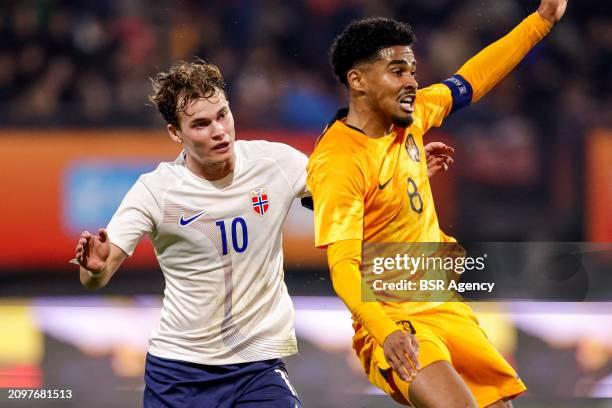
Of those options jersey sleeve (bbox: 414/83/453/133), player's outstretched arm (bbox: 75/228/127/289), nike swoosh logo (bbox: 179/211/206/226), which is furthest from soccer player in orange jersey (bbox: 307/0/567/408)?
player's outstretched arm (bbox: 75/228/127/289)

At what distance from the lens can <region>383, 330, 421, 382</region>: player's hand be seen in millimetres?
3330

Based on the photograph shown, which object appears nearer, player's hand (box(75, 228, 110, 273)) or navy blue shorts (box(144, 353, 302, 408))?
player's hand (box(75, 228, 110, 273))

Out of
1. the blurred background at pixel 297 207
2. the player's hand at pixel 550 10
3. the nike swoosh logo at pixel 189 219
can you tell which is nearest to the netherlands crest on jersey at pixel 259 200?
the nike swoosh logo at pixel 189 219

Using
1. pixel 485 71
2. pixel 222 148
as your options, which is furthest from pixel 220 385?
pixel 485 71

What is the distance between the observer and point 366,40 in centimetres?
388

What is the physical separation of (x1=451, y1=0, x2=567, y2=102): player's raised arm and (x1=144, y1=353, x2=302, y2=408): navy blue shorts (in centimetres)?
144

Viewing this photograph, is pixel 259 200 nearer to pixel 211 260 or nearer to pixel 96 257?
pixel 211 260

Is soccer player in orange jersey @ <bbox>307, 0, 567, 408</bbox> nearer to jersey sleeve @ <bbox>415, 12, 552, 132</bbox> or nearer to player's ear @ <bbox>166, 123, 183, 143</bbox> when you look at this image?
jersey sleeve @ <bbox>415, 12, 552, 132</bbox>

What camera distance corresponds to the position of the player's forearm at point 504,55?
4324 millimetres

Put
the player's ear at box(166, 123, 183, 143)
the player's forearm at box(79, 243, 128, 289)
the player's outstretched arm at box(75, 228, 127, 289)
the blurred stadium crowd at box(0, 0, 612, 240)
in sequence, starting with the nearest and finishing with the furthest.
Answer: the player's outstretched arm at box(75, 228, 127, 289)
the player's forearm at box(79, 243, 128, 289)
the player's ear at box(166, 123, 183, 143)
the blurred stadium crowd at box(0, 0, 612, 240)

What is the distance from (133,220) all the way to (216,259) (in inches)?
13.8

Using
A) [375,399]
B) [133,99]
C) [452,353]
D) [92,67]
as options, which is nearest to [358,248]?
[452,353]

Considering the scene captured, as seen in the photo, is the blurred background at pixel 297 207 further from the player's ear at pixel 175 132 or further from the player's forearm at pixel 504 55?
the player's ear at pixel 175 132

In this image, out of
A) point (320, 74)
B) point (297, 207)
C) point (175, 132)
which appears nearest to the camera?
point (175, 132)
